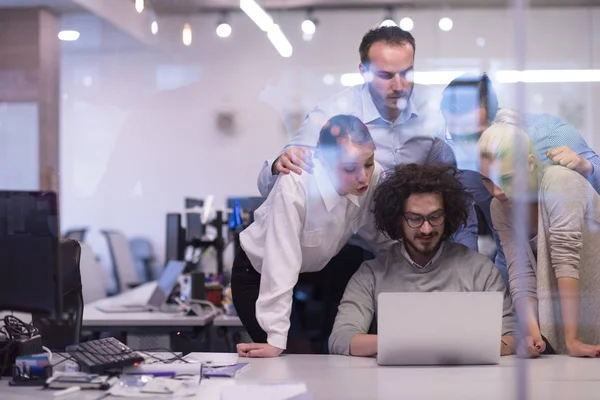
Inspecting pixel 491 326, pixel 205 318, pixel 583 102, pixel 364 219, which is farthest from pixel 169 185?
pixel 491 326

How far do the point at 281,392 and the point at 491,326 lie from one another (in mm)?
719

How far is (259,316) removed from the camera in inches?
107

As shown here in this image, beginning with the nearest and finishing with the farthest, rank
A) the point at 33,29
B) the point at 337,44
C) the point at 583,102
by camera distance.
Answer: the point at 583,102, the point at 33,29, the point at 337,44

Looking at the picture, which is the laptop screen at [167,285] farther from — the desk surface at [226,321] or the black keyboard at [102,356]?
the black keyboard at [102,356]

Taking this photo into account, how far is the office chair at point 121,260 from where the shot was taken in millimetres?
7195

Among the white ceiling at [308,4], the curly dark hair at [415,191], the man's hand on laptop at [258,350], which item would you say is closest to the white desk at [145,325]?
the man's hand on laptop at [258,350]

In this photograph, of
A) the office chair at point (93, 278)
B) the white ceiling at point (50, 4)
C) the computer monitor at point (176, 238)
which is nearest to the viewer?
the computer monitor at point (176, 238)

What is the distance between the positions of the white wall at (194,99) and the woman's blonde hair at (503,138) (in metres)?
1.92

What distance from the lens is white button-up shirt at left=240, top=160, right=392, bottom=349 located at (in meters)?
2.71

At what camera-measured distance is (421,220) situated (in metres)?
2.73

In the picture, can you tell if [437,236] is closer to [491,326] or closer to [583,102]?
[491,326]

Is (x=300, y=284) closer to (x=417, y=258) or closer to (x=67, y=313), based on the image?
(x=417, y=258)

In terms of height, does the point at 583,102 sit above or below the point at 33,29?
below

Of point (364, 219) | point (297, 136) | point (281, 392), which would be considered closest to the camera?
point (281, 392)
